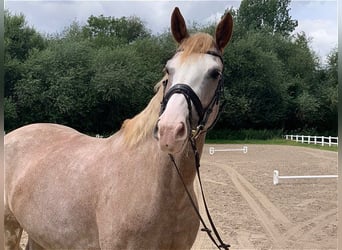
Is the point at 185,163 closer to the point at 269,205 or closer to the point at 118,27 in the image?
the point at 269,205

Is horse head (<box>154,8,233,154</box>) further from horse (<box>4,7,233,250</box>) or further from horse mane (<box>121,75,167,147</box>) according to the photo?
horse mane (<box>121,75,167,147</box>)

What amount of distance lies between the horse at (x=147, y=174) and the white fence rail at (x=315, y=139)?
22689 mm

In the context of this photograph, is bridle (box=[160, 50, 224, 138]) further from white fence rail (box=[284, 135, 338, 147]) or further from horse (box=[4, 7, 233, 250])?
white fence rail (box=[284, 135, 338, 147])

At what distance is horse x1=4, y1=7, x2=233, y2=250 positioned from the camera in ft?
6.61

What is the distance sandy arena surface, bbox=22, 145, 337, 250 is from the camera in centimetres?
548

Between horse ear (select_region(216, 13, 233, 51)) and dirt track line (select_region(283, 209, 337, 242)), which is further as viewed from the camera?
dirt track line (select_region(283, 209, 337, 242))

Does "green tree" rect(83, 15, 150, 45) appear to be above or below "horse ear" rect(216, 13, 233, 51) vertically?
above

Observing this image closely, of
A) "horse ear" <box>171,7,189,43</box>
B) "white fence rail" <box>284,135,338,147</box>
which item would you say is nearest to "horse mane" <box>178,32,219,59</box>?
"horse ear" <box>171,7,189,43</box>

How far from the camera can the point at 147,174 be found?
2227mm

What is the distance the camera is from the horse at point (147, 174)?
2016 millimetres

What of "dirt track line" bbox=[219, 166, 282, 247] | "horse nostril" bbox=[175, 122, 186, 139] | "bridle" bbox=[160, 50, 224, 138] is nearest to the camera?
"horse nostril" bbox=[175, 122, 186, 139]

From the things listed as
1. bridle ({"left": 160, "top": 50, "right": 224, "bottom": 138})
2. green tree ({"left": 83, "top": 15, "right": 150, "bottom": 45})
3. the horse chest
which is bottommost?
the horse chest

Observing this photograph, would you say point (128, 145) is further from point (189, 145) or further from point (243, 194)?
point (243, 194)

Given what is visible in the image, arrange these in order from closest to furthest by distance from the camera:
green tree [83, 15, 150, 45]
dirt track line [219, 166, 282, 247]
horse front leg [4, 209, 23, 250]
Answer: horse front leg [4, 209, 23, 250], dirt track line [219, 166, 282, 247], green tree [83, 15, 150, 45]
